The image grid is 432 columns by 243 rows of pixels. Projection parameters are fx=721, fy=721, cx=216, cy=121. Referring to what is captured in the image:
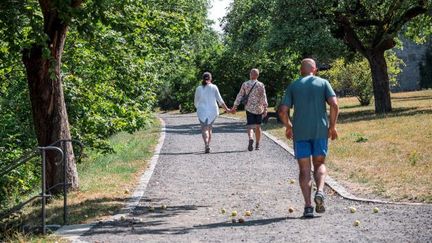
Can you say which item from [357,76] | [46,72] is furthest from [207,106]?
[357,76]

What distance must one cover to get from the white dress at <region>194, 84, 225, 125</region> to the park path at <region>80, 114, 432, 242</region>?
8.87 ft

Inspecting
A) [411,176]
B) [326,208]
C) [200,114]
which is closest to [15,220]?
[326,208]

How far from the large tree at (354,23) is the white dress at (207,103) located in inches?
432

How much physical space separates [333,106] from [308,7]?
1996cm

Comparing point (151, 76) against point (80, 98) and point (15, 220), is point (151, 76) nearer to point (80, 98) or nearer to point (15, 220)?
point (80, 98)

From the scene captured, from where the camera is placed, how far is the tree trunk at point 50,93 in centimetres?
1038

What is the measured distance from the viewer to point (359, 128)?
21.8 m

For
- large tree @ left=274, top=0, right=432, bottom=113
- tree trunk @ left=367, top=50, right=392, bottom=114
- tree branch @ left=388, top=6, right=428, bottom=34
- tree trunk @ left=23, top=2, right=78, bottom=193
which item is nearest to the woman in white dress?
tree trunk @ left=23, top=2, right=78, bottom=193

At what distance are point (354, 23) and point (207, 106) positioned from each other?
1380cm

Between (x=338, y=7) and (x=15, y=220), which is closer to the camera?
(x=15, y=220)

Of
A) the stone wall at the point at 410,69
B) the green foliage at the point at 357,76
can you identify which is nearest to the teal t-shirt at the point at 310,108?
the green foliage at the point at 357,76

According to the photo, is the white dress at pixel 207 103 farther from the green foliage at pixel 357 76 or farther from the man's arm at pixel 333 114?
the green foliage at pixel 357 76

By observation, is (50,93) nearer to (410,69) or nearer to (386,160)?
(386,160)

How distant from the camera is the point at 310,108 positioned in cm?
837
